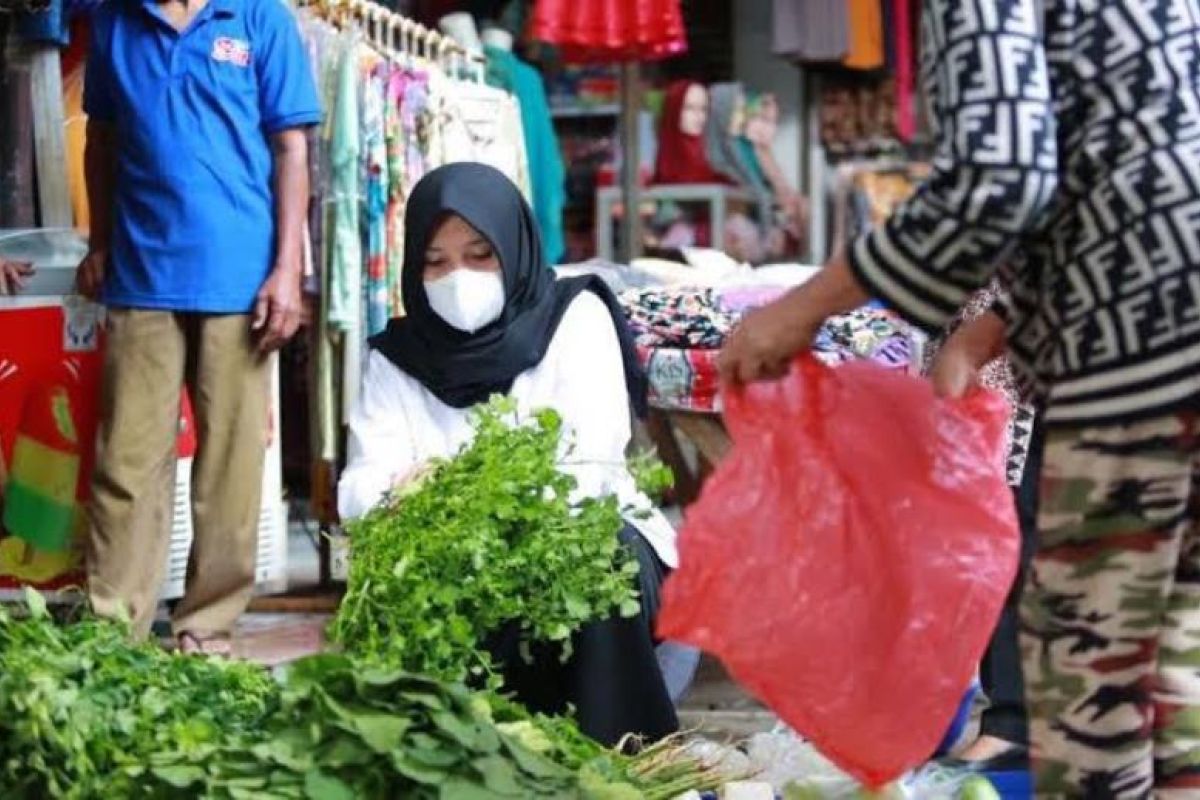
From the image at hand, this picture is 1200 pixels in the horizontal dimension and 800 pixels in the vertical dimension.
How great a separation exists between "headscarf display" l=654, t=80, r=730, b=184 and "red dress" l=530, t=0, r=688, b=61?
1661 millimetres

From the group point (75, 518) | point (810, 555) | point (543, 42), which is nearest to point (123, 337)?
point (75, 518)

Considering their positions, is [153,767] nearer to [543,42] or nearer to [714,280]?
[714,280]

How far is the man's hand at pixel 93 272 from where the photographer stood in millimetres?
5125

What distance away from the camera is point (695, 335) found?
17.4 feet

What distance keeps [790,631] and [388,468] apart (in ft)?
5.21

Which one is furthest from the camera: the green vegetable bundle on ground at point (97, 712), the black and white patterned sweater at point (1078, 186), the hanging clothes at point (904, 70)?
the hanging clothes at point (904, 70)

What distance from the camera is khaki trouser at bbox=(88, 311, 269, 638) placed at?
5.01 m

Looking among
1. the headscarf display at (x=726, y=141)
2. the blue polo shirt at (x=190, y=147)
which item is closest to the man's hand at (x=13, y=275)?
the blue polo shirt at (x=190, y=147)

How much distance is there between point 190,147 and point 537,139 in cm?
291

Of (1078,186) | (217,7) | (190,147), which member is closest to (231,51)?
(217,7)

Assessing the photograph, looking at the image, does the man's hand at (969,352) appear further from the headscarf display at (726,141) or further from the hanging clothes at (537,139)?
the headscarf display at (726,141)

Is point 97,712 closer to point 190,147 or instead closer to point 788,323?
point 788,323

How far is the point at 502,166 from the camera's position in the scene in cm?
668

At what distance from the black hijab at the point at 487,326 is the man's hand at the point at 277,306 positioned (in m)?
0.69
